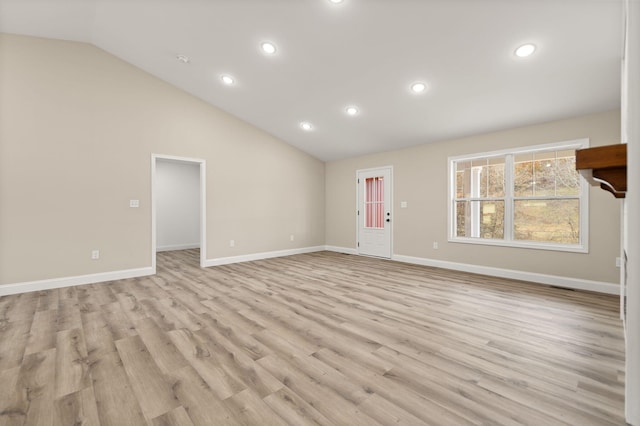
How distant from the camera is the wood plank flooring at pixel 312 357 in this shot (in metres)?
1.49

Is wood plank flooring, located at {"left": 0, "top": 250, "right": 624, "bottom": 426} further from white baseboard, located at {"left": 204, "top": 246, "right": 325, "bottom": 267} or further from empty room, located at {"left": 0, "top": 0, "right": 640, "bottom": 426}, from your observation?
white baseboard, located at {"left": 204, "top": 246, "right": 325, "bottom": 267}

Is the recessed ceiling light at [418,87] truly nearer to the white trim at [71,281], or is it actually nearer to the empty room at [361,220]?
the empty room at [361,220]

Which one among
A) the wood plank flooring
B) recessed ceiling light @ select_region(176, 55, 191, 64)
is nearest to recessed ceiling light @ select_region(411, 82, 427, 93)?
the wood plank flooring

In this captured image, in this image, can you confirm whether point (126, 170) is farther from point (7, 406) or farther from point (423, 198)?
point (423, 198)

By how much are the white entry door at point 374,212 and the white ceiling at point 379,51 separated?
4.87 feet

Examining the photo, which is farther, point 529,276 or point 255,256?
point 255,256

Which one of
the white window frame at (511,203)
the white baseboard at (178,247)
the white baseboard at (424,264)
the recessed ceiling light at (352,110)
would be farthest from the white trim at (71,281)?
the white window frame at (511,203)

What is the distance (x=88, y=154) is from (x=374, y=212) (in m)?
5.40

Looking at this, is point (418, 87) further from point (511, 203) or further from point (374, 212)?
point (374, 212)

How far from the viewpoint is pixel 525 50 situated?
288cm

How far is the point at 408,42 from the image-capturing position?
304 centimetres

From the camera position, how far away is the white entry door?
6086 mm

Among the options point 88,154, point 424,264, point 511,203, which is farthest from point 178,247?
point 511,203

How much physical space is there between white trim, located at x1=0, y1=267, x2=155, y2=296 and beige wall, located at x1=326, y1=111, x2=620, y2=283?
177 inches
